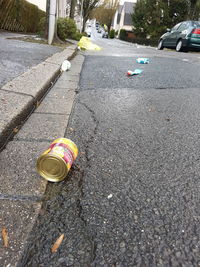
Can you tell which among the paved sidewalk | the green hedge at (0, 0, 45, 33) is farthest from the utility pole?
the paved sidewalk

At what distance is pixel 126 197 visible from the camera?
A: 112 cm

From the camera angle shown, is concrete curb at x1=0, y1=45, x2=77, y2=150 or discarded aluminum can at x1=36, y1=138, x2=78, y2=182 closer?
discarded aluminum can at x1=36, y1=138, x2=78, y2=182

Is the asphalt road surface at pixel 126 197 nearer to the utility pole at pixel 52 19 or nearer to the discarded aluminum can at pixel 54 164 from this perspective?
the discarded aluminum can at pixel 54 164

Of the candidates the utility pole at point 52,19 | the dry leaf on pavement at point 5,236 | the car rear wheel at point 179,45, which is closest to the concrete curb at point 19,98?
the dry leaf on pavement at point 5,236

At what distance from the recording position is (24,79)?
2.60 metres

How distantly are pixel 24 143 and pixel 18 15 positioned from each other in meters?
12.6

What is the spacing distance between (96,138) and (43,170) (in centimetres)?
61

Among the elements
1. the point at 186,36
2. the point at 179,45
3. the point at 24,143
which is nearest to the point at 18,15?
the point at 179,45

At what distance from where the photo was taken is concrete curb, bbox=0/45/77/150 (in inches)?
61.8

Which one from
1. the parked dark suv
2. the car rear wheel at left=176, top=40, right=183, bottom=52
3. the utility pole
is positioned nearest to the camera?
the utility pole

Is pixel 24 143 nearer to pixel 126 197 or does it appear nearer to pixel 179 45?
pixel 126 197

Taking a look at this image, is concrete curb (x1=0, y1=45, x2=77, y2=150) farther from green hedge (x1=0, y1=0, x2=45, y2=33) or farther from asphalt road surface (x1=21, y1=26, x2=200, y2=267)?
green hedge (x1=0, y1=0, x2=45, y2=33)

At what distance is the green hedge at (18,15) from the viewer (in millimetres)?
10381

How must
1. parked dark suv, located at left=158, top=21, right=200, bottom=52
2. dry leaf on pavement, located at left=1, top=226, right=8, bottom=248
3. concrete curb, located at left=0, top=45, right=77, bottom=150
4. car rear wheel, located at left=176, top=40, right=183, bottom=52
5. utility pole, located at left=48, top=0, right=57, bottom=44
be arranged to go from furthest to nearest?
car rear wheel, located at left=176, top=40, right=183, bottom=52, parked dark suv, located at left=158, top=21, right=200, bottom=52, utility pole, located at left=48, top=0, right=57, bottom=44, concrete curb, located at left=0, top=45, right=77, bottom=150, dry leaf on pavement, located at left=1, top=226, right=8, bottom=248
